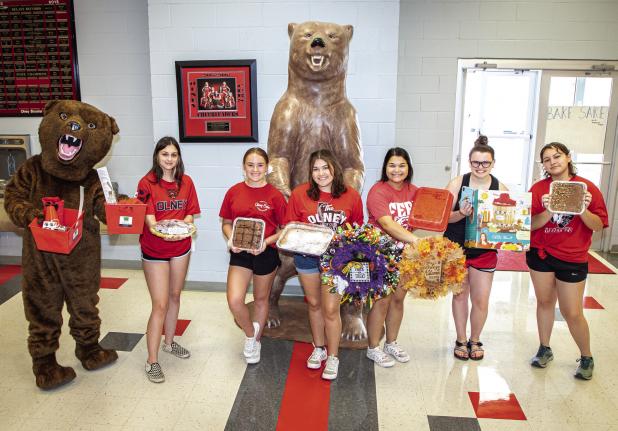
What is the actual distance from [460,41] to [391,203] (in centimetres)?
266

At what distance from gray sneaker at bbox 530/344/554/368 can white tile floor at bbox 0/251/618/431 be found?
0.18 ft

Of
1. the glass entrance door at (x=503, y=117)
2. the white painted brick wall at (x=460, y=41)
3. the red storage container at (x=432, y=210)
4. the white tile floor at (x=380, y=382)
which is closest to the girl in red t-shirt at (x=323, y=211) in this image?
the red storage container at (x=432, y=210)

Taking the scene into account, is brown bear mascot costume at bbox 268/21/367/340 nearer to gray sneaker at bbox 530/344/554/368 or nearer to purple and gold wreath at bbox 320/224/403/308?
purple and gold wreath at bbox 320/224/403/308

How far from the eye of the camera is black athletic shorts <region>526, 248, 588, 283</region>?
252 cm

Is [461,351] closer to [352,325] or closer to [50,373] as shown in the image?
[352,325]

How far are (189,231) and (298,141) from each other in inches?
38.4

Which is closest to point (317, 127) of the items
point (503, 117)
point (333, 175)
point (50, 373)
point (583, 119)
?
point (333, 175)

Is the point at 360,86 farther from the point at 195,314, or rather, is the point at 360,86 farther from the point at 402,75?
the point at 195,314

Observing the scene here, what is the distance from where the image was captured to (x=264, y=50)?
3.70 m

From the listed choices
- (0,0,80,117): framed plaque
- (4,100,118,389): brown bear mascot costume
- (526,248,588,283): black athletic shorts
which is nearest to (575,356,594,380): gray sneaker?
(526,248,588,283): black athletic shorts

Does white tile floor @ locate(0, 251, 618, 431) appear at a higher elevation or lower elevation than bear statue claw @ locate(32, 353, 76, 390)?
lower

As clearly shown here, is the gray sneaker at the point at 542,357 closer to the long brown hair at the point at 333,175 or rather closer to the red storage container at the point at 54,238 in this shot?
the long brown hair at the point at 333,175

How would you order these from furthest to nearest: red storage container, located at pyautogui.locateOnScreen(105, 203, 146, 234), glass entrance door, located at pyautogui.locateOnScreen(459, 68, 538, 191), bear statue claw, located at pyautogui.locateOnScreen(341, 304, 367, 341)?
glass entrance door, located at pyautogui.locateOnScreen(459, 68, 538, 191), bear statue claw, located at pyautogui.locateOnScreen(341, 304, 367, 341), red storage container, located at pyautogui.locateOnScreen(105, 203, 146, 234)

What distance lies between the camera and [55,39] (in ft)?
13.9
